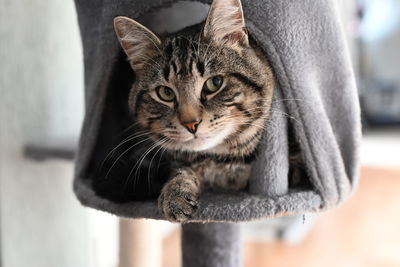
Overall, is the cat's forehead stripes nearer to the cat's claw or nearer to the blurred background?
the cat's claw

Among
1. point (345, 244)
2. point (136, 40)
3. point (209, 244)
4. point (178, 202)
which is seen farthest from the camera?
point (345, 244)

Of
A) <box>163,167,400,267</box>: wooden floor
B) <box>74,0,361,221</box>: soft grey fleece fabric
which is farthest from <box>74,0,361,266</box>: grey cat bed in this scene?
<box>163,167,400,267</box>: wooden floor

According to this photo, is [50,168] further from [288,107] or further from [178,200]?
[288,107]

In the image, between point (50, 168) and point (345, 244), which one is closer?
point (50, 168)

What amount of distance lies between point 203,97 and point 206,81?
33mm

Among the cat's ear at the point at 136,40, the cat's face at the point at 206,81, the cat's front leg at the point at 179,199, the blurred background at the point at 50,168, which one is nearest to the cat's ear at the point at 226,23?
the cat's face at the point at 206,81

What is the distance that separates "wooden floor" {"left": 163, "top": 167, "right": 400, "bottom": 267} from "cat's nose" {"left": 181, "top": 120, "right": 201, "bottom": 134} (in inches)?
55.1

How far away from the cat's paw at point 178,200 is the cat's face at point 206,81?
0.27 feet

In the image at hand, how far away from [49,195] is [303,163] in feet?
2.66

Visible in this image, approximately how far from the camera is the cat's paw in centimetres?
80

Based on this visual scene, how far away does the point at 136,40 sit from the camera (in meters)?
0.93

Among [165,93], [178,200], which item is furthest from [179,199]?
[165,93]

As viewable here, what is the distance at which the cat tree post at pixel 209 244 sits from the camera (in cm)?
106

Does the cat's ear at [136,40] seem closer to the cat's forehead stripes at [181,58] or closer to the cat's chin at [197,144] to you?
the cat's forehead stripes at [181,58]
